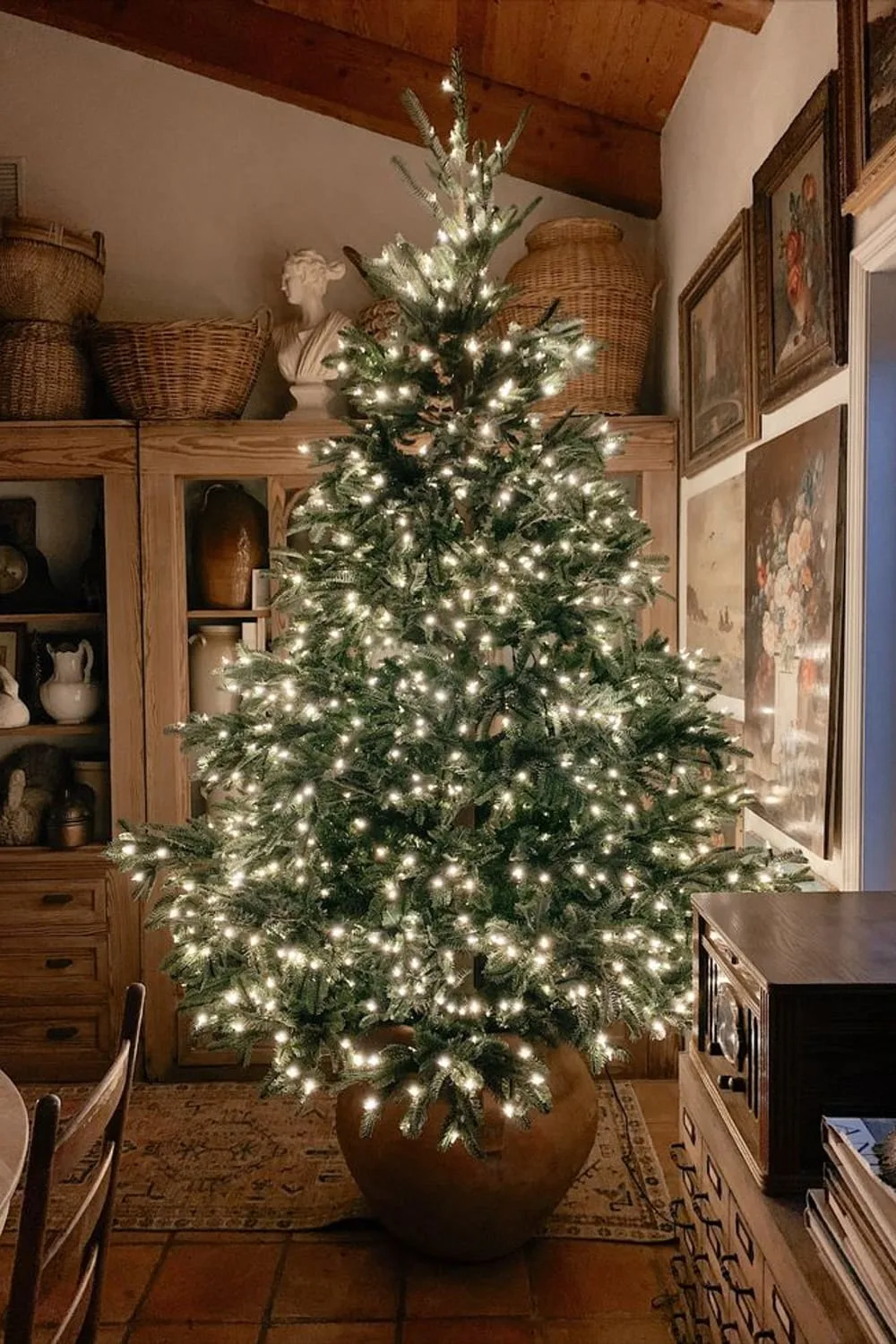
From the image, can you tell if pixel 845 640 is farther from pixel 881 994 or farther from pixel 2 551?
pixel 2 551

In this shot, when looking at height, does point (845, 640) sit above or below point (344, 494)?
below

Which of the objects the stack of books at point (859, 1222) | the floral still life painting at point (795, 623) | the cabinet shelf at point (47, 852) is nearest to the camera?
the stack of books at point (859, 1222)

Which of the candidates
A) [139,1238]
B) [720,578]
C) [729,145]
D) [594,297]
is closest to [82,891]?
[139,1238]

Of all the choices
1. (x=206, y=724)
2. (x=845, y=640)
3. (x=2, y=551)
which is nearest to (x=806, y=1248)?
(x=845, y=640)

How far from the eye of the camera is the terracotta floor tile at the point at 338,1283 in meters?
2.00

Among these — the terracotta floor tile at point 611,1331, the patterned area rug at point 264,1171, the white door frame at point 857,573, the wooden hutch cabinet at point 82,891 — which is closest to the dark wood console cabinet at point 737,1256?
the terracotta floor tile at point 611,1331

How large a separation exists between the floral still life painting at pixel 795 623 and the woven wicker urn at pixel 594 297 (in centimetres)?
90

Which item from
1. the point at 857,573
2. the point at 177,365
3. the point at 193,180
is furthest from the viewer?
the point at 193,180

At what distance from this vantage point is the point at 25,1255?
1.04 metres

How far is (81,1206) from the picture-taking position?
124 cm

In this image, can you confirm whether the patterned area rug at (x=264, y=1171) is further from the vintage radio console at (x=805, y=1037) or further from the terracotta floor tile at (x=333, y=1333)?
the vintage radio console at (x=805, y=1037)

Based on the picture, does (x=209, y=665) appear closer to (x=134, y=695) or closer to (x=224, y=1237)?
(x=134, y=695)

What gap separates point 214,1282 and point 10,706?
1773mm

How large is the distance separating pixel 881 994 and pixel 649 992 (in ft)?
2.93
